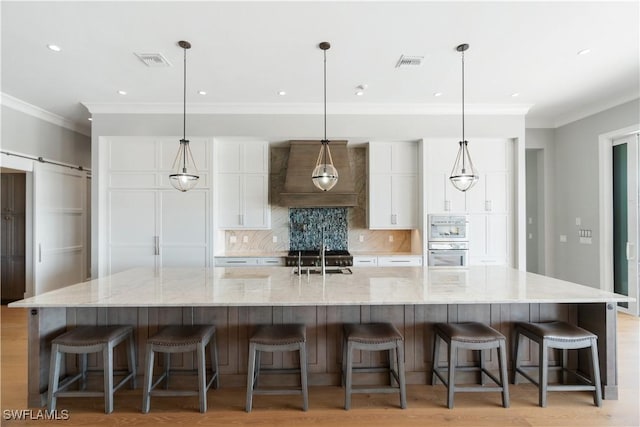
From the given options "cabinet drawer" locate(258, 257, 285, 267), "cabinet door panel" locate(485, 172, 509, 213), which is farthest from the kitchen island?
"cabinet door panel" locate(485, 172, 509, 213)

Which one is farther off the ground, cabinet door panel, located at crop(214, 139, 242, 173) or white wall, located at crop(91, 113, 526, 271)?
white wall, located at crop(91, 113, 526, 271)

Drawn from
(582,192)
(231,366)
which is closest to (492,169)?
(582,192)

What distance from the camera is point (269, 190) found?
503cm

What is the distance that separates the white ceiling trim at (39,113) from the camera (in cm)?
420

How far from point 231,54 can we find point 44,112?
350 cm

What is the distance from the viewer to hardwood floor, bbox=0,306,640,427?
2.17 meters

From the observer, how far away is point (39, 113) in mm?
4684

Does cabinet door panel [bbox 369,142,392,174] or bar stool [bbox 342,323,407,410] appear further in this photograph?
cabinet door panel [bbox 369,142,392,174]

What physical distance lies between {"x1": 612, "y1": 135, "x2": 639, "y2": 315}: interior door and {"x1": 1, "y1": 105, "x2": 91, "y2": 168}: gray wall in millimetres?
8017

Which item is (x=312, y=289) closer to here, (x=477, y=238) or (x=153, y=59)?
(x=153, y=59)

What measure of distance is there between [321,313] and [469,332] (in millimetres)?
1056

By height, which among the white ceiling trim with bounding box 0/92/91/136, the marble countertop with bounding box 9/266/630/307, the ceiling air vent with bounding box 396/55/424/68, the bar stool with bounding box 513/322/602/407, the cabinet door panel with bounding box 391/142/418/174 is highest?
the ceiling air vent with bounding box 396/55/424/68

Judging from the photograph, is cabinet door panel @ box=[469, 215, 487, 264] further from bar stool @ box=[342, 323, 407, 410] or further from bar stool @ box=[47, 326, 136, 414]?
bar stool @ box=[47, 326, 136, 414]

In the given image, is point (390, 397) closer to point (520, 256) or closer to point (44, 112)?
point (520, 256)
